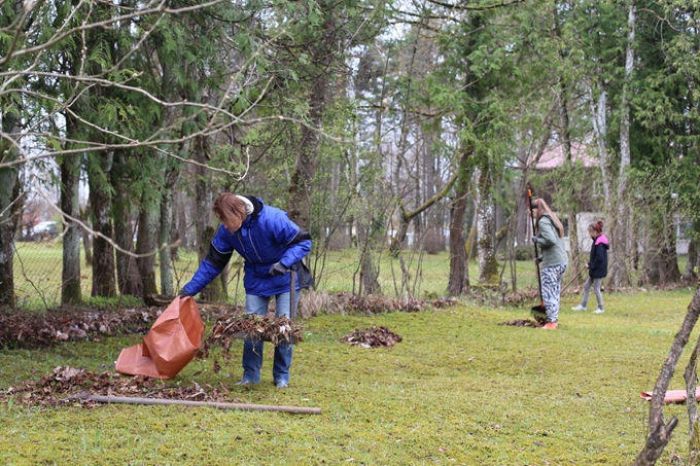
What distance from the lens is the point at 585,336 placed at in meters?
10.8

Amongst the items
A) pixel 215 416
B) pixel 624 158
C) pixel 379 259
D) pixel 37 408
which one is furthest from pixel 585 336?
pixel 624 158

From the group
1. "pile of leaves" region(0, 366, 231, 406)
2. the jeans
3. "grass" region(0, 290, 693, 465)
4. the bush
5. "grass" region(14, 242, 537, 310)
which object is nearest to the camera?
"grass" region(0, 290, 693, 465)

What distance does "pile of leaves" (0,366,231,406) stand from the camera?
6.02 meters

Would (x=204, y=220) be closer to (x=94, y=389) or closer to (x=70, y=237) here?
(x=70, y=237)

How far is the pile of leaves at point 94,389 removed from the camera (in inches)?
237

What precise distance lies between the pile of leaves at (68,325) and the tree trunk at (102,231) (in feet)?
Answer: 3.34

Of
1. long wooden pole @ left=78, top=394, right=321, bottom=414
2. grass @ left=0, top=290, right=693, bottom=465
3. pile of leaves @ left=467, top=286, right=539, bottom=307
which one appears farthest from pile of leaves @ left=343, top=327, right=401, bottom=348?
pile of leaves @ left=467, top=286, right=539, bottom=307

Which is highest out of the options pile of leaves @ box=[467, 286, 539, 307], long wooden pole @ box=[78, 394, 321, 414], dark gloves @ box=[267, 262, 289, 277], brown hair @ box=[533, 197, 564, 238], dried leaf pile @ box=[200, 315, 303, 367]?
brown hair @ box=[533, 197, 564, 238]

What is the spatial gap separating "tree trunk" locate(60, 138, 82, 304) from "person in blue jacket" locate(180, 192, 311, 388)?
123 inches

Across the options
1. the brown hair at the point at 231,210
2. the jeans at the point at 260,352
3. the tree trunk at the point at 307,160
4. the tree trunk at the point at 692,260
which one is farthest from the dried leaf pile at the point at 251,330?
the tree trunk at the point at 692,260

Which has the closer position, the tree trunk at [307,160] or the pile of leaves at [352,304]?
the tree trunk at [307,160]

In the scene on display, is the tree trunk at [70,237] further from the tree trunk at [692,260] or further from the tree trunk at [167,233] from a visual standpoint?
the tree trunk at [692,260]

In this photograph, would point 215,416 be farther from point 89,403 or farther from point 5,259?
point 5,259

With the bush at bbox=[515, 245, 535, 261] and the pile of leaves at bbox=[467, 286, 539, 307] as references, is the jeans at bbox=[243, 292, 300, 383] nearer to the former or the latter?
the pile of leaves at bbox=[467, 286, 539, 307]
